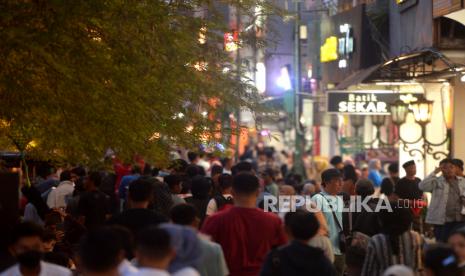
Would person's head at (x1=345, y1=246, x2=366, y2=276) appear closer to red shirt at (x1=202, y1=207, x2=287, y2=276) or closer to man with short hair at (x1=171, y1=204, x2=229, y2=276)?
red shirt at (x1=202, y1=207, x2=287, y2=276)

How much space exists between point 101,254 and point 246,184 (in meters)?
2.42

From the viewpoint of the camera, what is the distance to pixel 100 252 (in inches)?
277

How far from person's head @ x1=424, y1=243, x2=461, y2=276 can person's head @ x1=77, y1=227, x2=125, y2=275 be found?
2.20m

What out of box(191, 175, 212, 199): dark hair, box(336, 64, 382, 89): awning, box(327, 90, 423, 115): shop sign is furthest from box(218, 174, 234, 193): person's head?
box(327, 90, 423, 115): shop sign

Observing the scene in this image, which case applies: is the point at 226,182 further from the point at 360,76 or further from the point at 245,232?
the point at 360,76

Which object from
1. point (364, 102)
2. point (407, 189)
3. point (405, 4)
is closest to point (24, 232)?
point (407, 189)

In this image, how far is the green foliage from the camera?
10.5m

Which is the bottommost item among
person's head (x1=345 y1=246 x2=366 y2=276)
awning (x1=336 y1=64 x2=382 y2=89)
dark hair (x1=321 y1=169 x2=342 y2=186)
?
person's head (x1=345 y1=246 x2=366 y2=276)

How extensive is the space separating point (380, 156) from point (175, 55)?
19.4 metres

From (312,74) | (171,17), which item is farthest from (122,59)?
(312,74)

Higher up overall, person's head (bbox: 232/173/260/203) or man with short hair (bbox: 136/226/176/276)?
person's head (bbox: 232/173/260/203)

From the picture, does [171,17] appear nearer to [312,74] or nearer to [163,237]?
[163,237]

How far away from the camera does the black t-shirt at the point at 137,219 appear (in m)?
9.91

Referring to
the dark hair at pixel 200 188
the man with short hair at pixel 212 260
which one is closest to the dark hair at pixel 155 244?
the man with short hair at pixel 212 260
